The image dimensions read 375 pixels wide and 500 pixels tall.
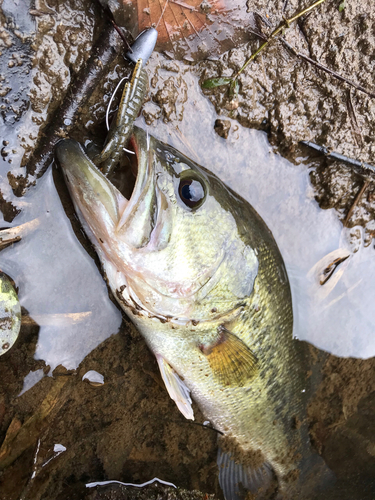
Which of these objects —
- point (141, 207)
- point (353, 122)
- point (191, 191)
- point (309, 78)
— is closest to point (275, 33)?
point (309, 78)

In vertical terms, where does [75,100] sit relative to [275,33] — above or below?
below

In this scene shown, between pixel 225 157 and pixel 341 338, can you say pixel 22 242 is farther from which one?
pixel 341 338

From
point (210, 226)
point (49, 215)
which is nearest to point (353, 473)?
point (210, 226)

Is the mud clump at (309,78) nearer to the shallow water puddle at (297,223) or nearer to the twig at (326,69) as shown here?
the twig at (326,69)

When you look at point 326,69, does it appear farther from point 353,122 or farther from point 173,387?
point 173,387

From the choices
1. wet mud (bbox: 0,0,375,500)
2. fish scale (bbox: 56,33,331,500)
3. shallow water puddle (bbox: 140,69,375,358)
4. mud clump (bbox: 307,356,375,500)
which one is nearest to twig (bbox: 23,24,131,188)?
wet mud (bbox: 0,0,375,500)

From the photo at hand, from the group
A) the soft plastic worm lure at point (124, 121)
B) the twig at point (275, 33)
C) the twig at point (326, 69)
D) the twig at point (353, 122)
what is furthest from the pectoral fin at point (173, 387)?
the twig at point (326, 69)
